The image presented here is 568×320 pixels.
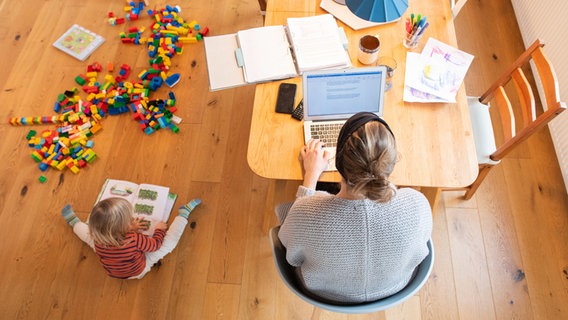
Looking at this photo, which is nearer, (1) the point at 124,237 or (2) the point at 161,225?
(1) the point at 124,237

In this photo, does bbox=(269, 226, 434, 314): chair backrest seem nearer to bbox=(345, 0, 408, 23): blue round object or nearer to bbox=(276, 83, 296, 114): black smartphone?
bbox=(276, 83, 296, 114): black smartphone

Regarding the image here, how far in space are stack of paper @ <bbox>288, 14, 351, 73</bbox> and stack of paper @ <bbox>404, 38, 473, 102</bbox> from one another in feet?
0.83

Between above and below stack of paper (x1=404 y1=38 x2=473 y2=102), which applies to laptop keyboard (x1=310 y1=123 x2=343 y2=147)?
below

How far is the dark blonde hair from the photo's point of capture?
958 millimetres

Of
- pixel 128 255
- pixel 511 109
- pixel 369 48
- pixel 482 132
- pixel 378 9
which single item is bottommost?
pixel 128 255

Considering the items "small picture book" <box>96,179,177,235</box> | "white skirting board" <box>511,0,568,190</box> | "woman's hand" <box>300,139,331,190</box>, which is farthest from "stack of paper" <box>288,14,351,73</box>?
"white skirting board" <box>511,0,568,190</box>

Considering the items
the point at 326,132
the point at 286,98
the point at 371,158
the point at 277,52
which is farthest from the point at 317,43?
the point at 371,158

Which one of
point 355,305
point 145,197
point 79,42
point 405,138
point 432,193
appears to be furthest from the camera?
point 79,42

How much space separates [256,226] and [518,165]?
1477 millimetres

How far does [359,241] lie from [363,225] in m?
0.04

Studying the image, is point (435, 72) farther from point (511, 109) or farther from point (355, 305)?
point (355, 305)

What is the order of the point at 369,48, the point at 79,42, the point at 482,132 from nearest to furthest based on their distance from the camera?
the point at 369,48 < the point at 482,132 < the point at 79,42

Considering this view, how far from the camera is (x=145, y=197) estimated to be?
6.91 ft

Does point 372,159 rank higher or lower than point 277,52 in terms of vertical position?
higher
